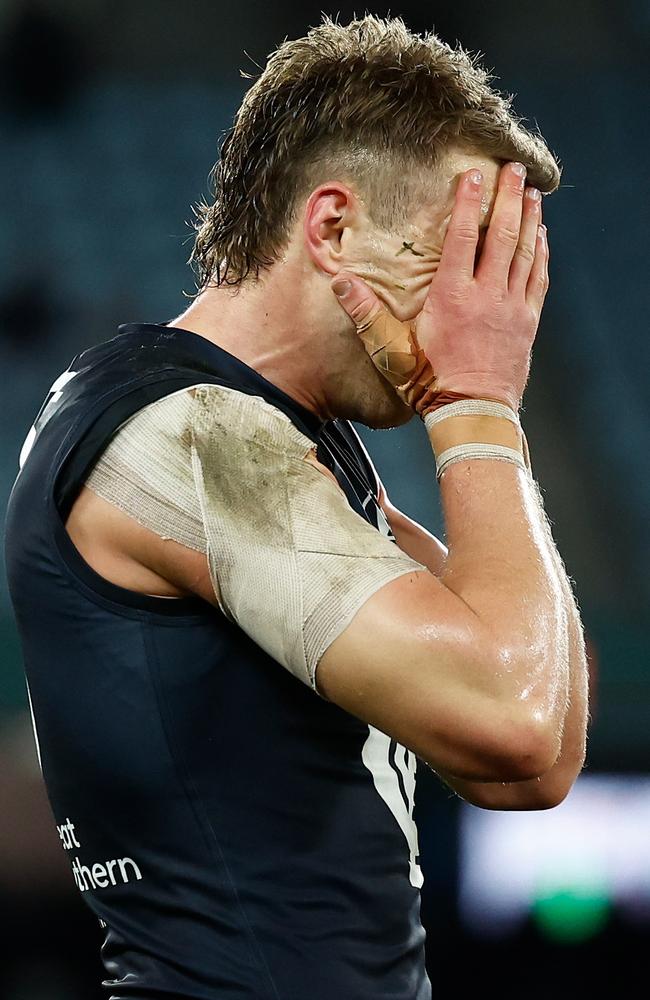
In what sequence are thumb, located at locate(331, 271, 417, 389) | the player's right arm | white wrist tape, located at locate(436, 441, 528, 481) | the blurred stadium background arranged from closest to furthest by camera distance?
the player's right arm
white wrist tape, located at locate(436, 441, 528, 481)
thumb, located at locate(331, 271, 417, 389)
the blurred stadium background

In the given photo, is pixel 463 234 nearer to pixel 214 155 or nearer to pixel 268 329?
pixel 268 329

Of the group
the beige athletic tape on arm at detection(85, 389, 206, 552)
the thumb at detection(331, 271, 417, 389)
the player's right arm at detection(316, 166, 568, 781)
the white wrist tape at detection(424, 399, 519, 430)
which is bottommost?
the player's right arm at detection(316, 166, 568, 781)

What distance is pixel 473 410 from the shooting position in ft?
4.20

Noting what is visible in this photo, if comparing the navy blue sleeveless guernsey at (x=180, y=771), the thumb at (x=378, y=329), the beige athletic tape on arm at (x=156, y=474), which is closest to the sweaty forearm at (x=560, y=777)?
the navy blue sleeveless guernsey at (x=180, y=771)

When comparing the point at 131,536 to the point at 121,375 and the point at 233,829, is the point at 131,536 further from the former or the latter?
the point at 233,829

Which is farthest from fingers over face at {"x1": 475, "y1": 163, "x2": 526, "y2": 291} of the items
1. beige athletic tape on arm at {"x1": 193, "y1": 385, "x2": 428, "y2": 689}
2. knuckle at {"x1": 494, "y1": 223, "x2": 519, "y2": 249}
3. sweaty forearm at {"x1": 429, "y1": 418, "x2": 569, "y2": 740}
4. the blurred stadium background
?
the blurred stadium background

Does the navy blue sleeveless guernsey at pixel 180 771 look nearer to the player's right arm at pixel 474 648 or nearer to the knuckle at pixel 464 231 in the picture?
the player's right arm at pixel 474 648

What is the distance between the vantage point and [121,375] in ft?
3.95

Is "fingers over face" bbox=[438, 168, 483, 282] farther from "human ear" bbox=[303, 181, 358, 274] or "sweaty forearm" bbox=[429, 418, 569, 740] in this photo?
"sweaty forearm" bbox=[429, 418, 569, 740]

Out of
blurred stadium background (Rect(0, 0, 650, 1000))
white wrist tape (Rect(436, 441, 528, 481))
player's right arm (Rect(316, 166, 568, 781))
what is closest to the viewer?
player's right arm (Rect(316, 166, 568, 781))

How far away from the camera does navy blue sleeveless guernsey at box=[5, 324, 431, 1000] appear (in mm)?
1163

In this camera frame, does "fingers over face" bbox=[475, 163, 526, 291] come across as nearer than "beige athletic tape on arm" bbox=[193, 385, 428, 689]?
No

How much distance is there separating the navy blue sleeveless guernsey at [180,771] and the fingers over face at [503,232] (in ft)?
1.07

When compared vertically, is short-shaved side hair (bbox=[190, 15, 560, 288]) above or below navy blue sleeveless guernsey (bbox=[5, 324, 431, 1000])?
above
